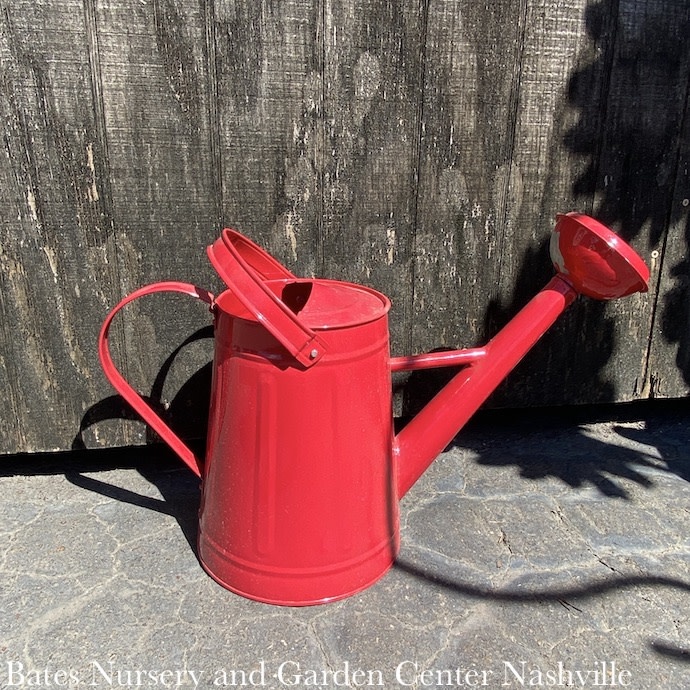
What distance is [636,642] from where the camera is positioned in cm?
126

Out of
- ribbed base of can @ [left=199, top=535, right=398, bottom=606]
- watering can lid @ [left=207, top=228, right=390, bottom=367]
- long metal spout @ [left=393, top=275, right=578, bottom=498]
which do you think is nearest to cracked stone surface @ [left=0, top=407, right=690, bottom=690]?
ribbed base of can @ [left=199, top=535, right=398, bottom=606]

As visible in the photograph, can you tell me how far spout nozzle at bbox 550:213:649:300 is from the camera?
140cm

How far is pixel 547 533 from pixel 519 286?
68cm

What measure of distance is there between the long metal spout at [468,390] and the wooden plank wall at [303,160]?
37cm

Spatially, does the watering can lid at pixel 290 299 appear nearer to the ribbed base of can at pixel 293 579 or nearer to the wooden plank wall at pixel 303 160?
the wooden plank wall at pixel 303 160

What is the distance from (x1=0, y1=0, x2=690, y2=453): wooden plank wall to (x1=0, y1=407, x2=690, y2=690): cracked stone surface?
295 millimetres

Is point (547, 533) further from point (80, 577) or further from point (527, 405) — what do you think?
point (80, 577)

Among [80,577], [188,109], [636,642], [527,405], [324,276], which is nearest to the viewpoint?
[636,642]

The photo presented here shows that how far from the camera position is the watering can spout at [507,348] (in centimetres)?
143

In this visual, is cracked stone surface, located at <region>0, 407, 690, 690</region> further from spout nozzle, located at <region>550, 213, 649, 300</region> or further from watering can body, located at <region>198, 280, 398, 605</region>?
spout nozzle, located at <region>550, 213, 649, 300</region>

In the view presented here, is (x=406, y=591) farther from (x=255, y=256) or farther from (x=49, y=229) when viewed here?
(x=49, y=229)

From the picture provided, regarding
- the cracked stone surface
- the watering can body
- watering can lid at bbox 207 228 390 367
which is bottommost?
the cracked stone surface

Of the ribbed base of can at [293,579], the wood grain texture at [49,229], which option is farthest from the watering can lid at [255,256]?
the ribbed base of can at [293,579]

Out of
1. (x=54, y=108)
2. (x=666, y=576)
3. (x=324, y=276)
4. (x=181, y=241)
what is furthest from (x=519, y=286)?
(x=54, y=108)
